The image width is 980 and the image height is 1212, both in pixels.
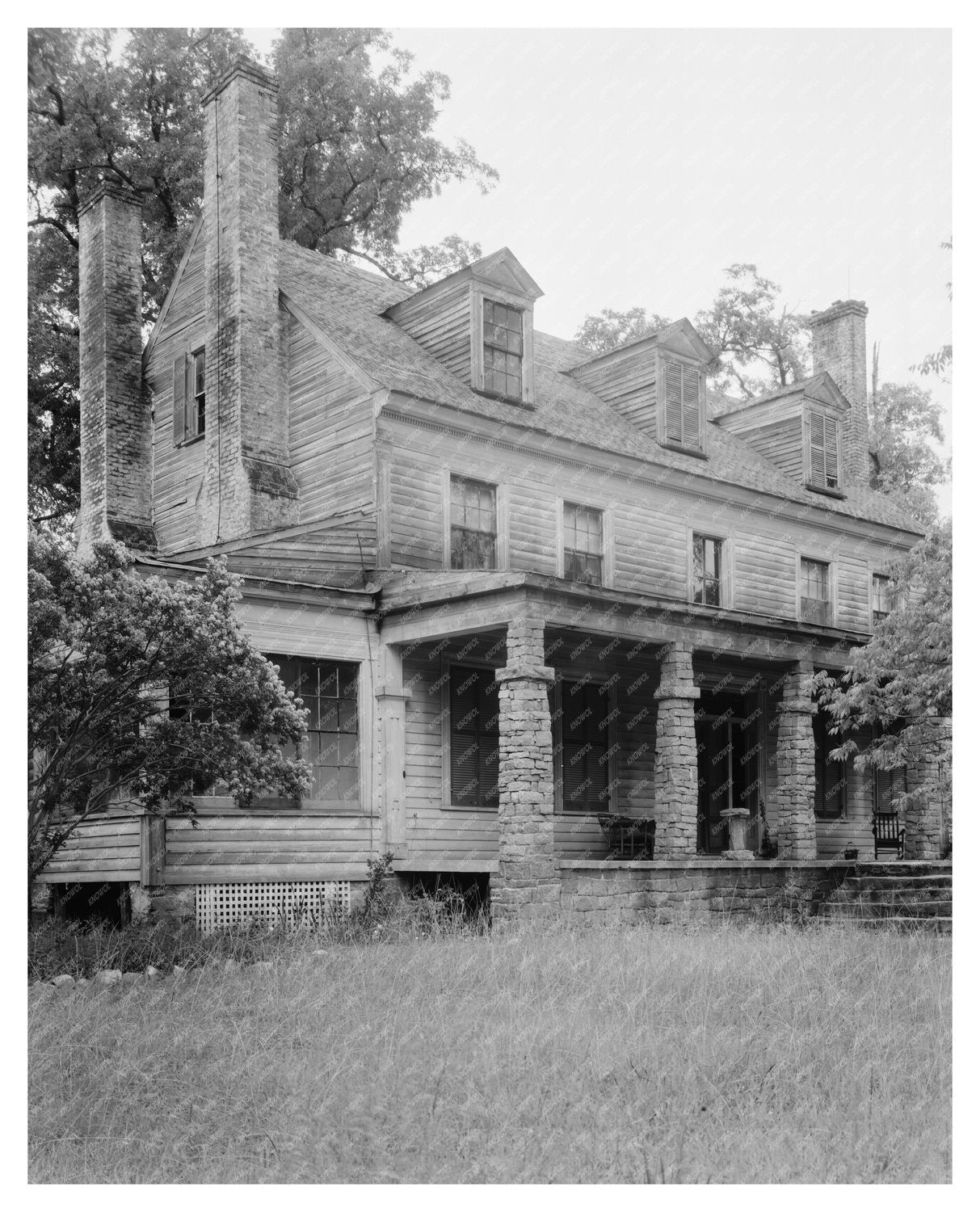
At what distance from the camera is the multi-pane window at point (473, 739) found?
53.0 feet

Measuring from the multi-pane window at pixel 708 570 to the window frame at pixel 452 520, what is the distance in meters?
4.09

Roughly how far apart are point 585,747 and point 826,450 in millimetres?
8706

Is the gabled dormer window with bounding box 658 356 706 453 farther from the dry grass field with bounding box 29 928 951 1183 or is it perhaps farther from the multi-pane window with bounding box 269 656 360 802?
the dry grass field with bounding box 29 928 951 1183

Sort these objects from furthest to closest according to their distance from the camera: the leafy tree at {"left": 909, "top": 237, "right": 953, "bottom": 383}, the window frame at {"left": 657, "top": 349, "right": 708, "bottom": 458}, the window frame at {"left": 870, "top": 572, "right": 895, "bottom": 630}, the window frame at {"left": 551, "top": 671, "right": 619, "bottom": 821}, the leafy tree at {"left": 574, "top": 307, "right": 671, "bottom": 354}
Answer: the leafy tree at {"left": 574, "top": 307, "right": 671, "bottom": 354} < the window frame at {"left": 870, "top": 572, "right": 895, "bottom": 630} < the window frame at {"left": 657, "top": 349, "right": 708, "bottom": 458} < the window frame at {"left": 551, "top": 671, "right": 619, "bottom": 821} < the leafy tree at {"left": 909, "top": 237, "right": 953, "bottom": 383}

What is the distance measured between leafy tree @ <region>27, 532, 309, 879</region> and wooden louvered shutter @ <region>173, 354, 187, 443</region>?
296 inches

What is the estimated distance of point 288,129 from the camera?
22.4 metres

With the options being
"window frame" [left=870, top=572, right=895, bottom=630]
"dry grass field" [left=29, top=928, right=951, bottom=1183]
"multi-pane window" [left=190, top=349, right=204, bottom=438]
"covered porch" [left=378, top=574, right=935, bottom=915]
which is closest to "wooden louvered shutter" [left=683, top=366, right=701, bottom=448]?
"covered porch" [left=378, top=574, right=935, bottom=915]

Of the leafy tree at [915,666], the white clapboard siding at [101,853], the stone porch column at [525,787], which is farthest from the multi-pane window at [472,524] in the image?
the white clapboard siding at [101,853]

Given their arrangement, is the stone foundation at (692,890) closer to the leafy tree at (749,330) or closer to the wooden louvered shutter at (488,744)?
the wooden louvered shutter at (488,744)

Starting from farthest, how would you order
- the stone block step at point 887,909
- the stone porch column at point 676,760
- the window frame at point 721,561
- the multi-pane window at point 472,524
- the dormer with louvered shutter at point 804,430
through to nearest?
the dormer with louvered shutter at point 804,430
the window frame at point 721,561
the multi-pane window at point 472,524
the stone porch column at point 676,760
the stone block step at point 887,909

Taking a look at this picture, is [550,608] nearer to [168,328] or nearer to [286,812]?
[286,812]

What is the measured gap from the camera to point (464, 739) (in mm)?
16312

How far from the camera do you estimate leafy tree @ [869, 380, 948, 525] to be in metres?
29.5

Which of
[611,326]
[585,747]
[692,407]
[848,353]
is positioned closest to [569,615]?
[585,747]
